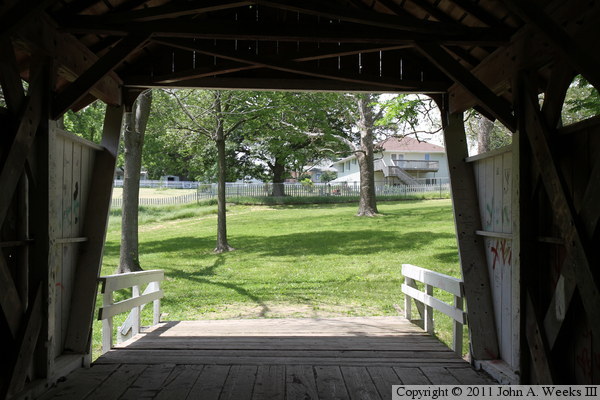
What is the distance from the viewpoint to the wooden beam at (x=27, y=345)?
374cm

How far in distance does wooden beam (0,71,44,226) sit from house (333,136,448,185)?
136ft

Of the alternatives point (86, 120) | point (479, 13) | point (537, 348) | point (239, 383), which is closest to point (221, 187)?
point (86, 120)

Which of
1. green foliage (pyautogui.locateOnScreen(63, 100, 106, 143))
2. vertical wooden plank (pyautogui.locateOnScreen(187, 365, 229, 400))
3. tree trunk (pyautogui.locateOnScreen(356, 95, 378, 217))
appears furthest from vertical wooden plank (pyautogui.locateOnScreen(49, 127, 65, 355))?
tree trunk (pyautogui.locateOnScreen(356, 95, 378, 217))

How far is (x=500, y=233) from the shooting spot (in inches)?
198

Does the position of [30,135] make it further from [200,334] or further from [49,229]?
[200,334]

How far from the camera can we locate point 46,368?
430 centimetres

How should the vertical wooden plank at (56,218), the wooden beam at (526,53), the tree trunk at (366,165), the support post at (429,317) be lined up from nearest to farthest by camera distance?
the wooden beam at (526,53) → the vertical wooden plank at (56,218) → the support post at (429,317) → the tree trunk at (366,165)

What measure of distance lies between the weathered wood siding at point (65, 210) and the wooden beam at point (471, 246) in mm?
4116

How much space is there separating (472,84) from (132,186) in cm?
980

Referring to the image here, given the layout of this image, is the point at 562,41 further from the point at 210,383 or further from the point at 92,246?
the point at 92,246

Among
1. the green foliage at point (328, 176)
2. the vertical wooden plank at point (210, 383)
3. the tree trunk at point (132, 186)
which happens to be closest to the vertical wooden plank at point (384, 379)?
the vertical wooden plank at point (210, 383)

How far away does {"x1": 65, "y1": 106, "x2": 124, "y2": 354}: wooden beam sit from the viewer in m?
5.18

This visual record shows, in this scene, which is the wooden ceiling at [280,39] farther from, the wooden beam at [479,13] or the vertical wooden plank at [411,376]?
the vertical wooden plank at [411,376]

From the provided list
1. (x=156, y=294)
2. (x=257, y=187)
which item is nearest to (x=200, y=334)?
(x=156, y=294)
